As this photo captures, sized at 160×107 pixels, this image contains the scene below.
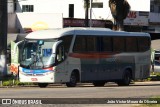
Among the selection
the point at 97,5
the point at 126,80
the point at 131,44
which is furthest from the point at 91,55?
the point at 97,5

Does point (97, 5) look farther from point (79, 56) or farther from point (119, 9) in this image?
point (79, 56)

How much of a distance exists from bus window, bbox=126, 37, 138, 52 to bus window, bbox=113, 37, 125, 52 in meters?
0.43

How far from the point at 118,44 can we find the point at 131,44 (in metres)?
1.41

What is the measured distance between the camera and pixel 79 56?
1286 inches

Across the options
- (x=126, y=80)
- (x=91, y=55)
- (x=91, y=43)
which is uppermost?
(x=91, y=43)

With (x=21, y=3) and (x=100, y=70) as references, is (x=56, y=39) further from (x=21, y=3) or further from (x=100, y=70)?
(x=21, y=3)

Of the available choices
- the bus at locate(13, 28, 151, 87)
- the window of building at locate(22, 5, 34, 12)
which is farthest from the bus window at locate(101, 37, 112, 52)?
the window of building at locate(22, 5, 34, 12)

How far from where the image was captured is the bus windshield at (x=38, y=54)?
31.2 meters

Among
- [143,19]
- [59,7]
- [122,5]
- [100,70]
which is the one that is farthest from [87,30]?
[59,7]

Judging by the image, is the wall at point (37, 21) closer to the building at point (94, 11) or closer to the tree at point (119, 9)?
the building at point (94, 11)

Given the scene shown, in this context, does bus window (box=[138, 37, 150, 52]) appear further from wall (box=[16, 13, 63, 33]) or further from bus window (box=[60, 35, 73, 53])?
wall (box=[16, 13, 63, 33])

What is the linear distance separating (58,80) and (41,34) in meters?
2.55

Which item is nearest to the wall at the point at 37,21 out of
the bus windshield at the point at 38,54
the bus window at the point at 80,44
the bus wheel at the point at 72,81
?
the bus window at the point at 80,44

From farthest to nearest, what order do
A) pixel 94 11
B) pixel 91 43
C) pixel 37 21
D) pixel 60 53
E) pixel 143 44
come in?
pixel 94 11 → pixel 37 21 → pixel 143 44 → pixel 91 43 → pixel 60 53
